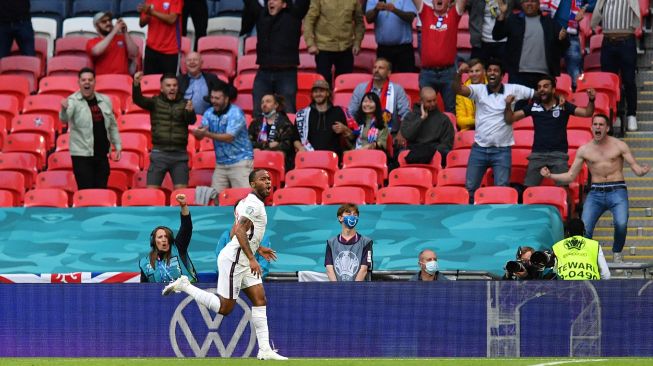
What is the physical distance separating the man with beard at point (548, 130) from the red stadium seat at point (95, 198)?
512cm

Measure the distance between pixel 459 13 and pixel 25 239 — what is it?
265 inches

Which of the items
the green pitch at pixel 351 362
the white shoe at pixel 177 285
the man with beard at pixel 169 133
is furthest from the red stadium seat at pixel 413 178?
the white shoe at pixel 177 285

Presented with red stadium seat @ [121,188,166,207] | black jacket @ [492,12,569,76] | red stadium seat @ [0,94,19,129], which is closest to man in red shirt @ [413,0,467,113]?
black jacket @ [492,12,569,76]

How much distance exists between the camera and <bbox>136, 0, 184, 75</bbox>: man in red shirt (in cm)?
2216

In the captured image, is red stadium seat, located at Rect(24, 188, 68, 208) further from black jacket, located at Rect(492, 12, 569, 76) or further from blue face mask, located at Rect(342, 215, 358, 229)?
black jacket, located at Rect(492, 12, 569, 76)

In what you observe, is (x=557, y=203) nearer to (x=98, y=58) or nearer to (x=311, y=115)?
(x=311, y=115)

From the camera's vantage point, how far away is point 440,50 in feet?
68.4

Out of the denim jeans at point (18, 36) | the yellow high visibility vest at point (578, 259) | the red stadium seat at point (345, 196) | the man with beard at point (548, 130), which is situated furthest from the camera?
the denim jeans at point (18, 36)

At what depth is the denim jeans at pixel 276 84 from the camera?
21.2 metres

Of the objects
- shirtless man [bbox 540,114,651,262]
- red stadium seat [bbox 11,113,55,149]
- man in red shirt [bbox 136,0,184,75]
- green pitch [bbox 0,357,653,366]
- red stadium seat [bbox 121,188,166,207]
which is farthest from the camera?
man in red shirt [bbox 136,0,184,75]

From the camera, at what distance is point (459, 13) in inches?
837

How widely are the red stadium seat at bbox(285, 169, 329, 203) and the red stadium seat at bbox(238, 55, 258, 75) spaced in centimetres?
373

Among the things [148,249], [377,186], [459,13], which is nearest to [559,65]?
[459,13]

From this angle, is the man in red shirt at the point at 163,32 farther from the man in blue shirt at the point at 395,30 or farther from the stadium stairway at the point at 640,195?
the stadium stairway at the point at 640,195
